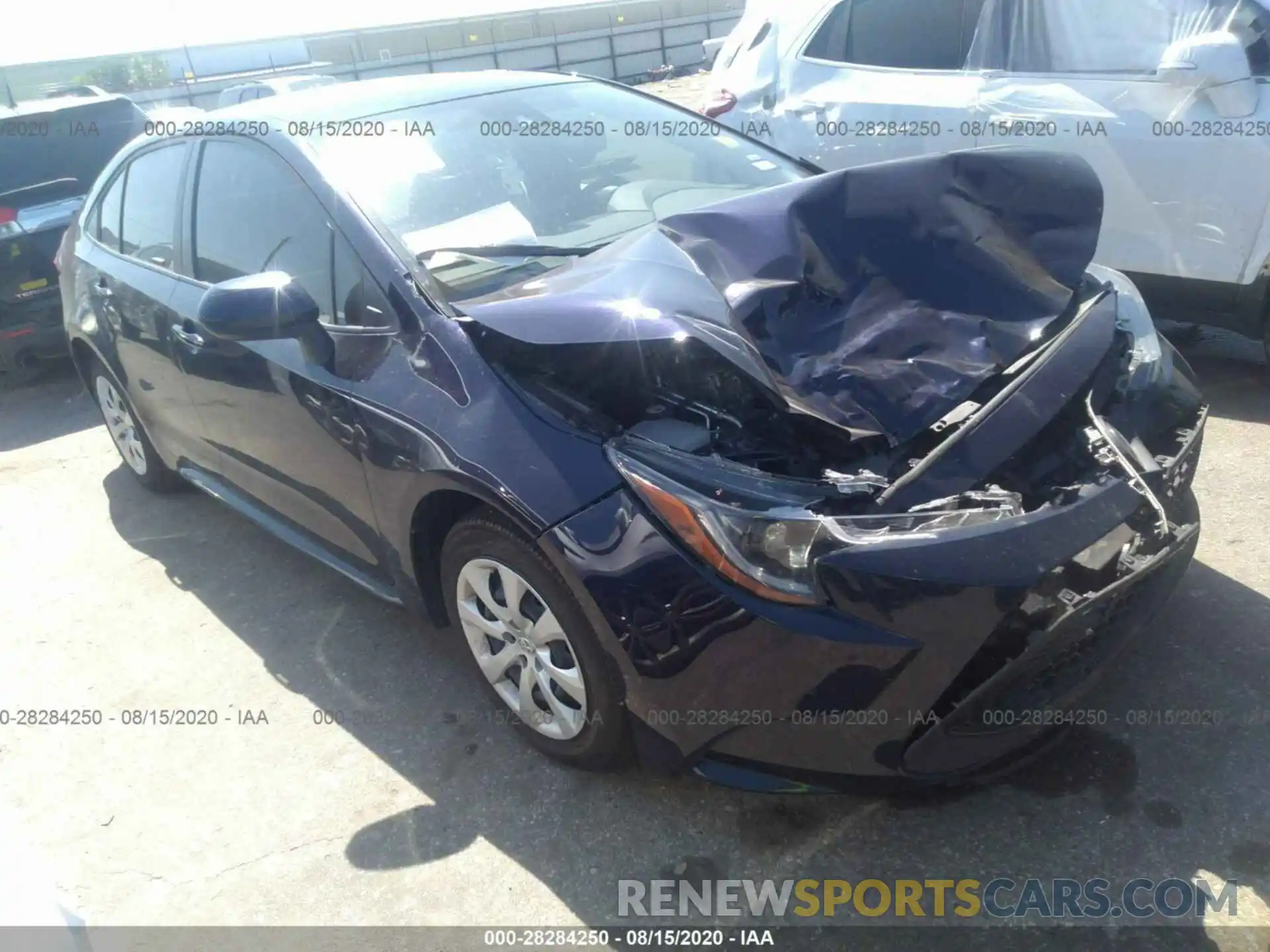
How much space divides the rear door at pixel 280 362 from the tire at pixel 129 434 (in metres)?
1.01

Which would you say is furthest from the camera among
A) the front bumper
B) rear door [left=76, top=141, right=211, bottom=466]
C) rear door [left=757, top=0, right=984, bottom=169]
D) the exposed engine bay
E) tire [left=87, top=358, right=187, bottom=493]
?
rear door [left=757, top=0, right=984, bottom=169]

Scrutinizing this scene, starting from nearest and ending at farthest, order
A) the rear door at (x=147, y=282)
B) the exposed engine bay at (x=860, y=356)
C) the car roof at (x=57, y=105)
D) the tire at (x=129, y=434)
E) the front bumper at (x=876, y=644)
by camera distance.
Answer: the front bumper at (x=876, y=644)
the exposed engine bay at (x=860, y=356)
the rear door at (x=147, y=282)
the tire at (x=129, y=434)
the car roof at (x=57, y=105)

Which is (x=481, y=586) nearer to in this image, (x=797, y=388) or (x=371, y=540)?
(x=371, y=540)

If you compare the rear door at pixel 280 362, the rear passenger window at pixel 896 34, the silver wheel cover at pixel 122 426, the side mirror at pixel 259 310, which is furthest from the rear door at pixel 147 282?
the rear passenger window at pixel 896 34

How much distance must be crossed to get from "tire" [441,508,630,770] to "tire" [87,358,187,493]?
2.42 m

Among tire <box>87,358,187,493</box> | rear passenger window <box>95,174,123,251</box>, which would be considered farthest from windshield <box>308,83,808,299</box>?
tire <box>87,358,187,493</box>

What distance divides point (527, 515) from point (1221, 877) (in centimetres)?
168

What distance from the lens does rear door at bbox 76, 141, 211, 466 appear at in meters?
3.77

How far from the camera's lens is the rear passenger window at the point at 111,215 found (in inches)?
168

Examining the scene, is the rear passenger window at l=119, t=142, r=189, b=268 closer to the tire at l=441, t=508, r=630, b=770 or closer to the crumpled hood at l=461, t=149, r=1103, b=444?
the crumpled hood at l=461, t=149, r=1103, b=444

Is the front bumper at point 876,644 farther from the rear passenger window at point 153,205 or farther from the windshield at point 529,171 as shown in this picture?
the rear passenger window at point 153,205

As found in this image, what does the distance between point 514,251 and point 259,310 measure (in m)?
0.73

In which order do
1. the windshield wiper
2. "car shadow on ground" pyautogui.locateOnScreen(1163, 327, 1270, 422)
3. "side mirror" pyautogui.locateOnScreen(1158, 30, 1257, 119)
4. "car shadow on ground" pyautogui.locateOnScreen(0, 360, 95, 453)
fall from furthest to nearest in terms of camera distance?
1. "car shadow on ground" pyautogui.locateOnScreen(0, 360, 95, 453)
2. "car shadow on ground" pyautogui.locateOnScreen(1163, 327, 1270, 422)
3. "side mirror" pyautogui.locateOnScreen(1158, 30, 1257, 119)
4. the windshield wiper

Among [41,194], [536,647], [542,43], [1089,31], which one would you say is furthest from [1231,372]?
[542,43]
